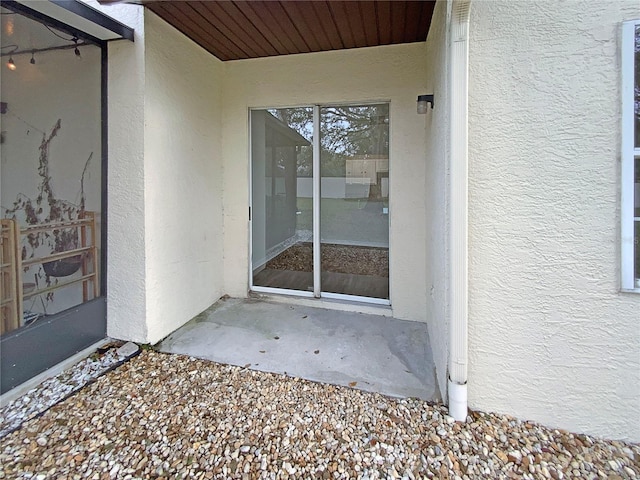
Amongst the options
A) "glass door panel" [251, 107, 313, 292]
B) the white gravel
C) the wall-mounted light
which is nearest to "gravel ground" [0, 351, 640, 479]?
the white gravel

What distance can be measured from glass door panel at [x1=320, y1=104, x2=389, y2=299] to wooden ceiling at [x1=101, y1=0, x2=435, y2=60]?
0.77 metres

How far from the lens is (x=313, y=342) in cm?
341

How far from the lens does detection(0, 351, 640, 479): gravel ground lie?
188 centimetres

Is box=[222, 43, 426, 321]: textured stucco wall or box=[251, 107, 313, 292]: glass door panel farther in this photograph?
box=[251, 107, 313, 292]: glass door panel

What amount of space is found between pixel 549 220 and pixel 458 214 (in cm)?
57

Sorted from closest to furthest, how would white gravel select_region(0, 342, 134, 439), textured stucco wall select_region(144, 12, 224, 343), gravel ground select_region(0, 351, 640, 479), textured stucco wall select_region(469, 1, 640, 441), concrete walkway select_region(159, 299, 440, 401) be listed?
gravel ground select_region(0, 351, 640, 479)
textured stucco wall select_region(469, 1, 640, 441)
white gravel select_region(0, 342, 134, 439)
concrete walkway select_region(159, 299, 440, 401)
textured stucco wall select_region(144, 12, 224, 343)

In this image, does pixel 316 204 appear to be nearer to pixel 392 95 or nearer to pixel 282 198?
pixel 282 198

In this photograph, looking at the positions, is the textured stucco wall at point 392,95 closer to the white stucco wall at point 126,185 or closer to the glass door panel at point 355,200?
the glass door panel at point 355,200

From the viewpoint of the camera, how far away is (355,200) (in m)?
4.22

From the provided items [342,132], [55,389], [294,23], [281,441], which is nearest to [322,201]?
[342,132]

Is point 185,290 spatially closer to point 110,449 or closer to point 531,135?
point 110,449

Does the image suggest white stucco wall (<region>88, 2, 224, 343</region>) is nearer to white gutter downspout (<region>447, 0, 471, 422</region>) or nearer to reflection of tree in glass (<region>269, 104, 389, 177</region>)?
reflection of tree in glass (<region>269, 104, 389, 177</region>)

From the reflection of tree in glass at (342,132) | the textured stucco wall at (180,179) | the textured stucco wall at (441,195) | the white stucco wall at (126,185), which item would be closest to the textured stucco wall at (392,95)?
the reflection of tree in glass at (342,132)

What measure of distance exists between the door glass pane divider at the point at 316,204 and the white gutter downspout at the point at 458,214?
2216mm
